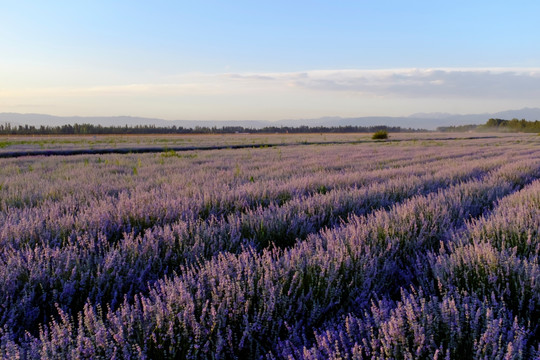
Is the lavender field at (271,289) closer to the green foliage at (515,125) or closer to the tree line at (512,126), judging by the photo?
the tree line at (512,126)

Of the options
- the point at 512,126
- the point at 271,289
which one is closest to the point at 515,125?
the point at 512,126

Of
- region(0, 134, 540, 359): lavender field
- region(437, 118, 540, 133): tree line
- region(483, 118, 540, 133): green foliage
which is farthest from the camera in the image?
region(437, 118, 540, 133): tree line

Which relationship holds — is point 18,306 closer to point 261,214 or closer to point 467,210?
point 261,214

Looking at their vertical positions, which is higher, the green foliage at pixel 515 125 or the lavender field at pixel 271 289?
the green foliage at pixel 515 125

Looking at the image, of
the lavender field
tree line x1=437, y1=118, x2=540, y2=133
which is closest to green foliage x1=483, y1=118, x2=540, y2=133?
tree line x1=437, y1=118, x2=540, y2=133

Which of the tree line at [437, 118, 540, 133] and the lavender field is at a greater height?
the tree line at [437, 118, 540, 133]

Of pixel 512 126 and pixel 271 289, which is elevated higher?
pixel 512 126

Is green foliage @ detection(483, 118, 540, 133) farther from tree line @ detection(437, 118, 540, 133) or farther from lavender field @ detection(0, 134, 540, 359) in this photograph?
Answer: lavender field @ detection(0, 134, 540, 359)

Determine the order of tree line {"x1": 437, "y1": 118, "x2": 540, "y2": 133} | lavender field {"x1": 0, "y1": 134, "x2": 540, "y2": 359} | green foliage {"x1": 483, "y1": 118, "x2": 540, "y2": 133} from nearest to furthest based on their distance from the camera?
lavender field {"x1": 0, "y1": 134, "x2": 540, "y2": 359} < green foliage {"x1": 483, "y1": 118, "x2": 540, "y2": 133} < tree line {"x1": 437, "y1": 118, "x2": 540, "y2": 133}

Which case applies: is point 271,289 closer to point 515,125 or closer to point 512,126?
point 515,125

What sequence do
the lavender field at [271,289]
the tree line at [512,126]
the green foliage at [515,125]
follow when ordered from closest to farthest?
the lavender field at [271,289] < the green foliage at [515,125] < the tree line at [512,126]

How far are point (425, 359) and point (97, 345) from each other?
1285 millimetres

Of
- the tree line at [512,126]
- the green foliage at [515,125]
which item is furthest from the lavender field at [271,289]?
the green foliage at [515,125]

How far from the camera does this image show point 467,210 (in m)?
4.30
